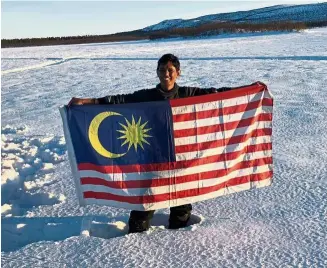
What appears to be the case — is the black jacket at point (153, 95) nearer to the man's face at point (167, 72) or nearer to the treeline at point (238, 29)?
the man's face at point (167, 72)

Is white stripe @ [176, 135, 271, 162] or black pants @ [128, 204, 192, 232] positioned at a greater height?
white stripe @ [176, 135, 271, 162]

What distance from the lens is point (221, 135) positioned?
292 cm

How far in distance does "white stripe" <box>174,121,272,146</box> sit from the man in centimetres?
26

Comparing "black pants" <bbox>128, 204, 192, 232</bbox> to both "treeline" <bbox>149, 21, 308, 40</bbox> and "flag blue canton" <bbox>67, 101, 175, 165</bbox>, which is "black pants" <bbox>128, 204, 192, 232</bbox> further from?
"treeline" <bbox>149, 21, 308, 40</bbox>

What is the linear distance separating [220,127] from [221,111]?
10 cm

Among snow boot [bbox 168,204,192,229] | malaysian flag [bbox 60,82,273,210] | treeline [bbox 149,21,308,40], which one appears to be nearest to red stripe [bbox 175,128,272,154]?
malaysian flag [bbox 60,82,273,210]

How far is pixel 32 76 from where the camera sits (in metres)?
11.7

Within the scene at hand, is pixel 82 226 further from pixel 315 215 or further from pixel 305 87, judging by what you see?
pixel 305 87

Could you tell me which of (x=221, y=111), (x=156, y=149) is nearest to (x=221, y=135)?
(x=221, y=111)

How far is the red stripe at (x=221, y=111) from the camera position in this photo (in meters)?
2.83

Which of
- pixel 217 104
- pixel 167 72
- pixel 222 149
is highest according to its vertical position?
pixel 167 72

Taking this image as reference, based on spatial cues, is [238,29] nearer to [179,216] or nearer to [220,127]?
[220,127]

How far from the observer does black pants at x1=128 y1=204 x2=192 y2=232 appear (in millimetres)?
2758

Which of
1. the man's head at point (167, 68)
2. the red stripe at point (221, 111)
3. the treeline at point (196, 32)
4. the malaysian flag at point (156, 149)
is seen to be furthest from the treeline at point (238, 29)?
the man's head at point (167, 68)
